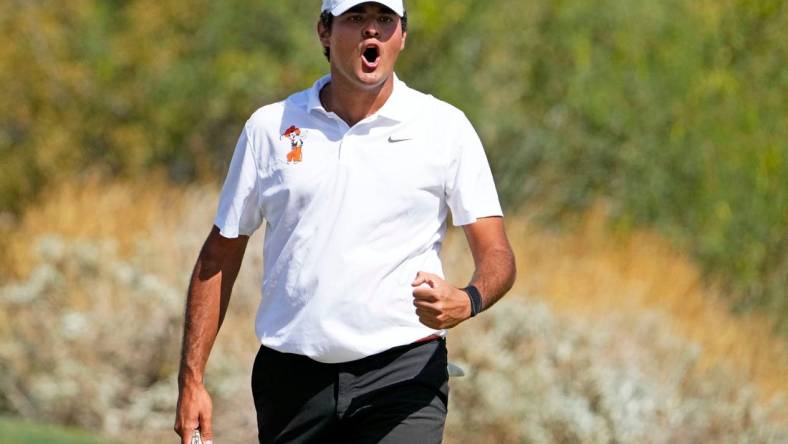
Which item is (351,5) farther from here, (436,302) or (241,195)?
(436,302)

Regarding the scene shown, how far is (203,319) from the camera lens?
4.89 m

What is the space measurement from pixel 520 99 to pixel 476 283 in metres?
12.4

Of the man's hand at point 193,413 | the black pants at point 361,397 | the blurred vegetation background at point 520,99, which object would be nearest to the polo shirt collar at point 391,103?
the black pants at point 361,397

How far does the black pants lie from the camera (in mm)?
4594

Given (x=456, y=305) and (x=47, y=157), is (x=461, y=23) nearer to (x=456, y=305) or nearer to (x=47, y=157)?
→ (x=47, y=157)

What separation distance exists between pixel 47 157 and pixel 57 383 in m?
6.33

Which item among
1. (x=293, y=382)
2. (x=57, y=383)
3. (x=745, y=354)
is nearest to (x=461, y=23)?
(x=745, y=354)

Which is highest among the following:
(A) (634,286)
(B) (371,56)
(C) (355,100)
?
(B) (371,56)

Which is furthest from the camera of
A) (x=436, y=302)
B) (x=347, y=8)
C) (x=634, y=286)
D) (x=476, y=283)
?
(x=634, y=286)

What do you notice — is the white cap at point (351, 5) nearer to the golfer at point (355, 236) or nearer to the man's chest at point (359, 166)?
the golfer at point (355, 236)

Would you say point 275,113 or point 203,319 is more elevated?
point 275,113

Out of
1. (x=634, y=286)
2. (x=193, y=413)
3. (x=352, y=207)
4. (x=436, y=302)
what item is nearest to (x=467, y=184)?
(x=352, y=207)

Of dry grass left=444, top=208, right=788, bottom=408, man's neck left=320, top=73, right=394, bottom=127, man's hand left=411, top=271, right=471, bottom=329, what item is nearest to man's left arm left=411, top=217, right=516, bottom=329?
man's hand left=411, top=271, right=471, bottom=329

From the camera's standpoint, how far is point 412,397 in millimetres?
4637
